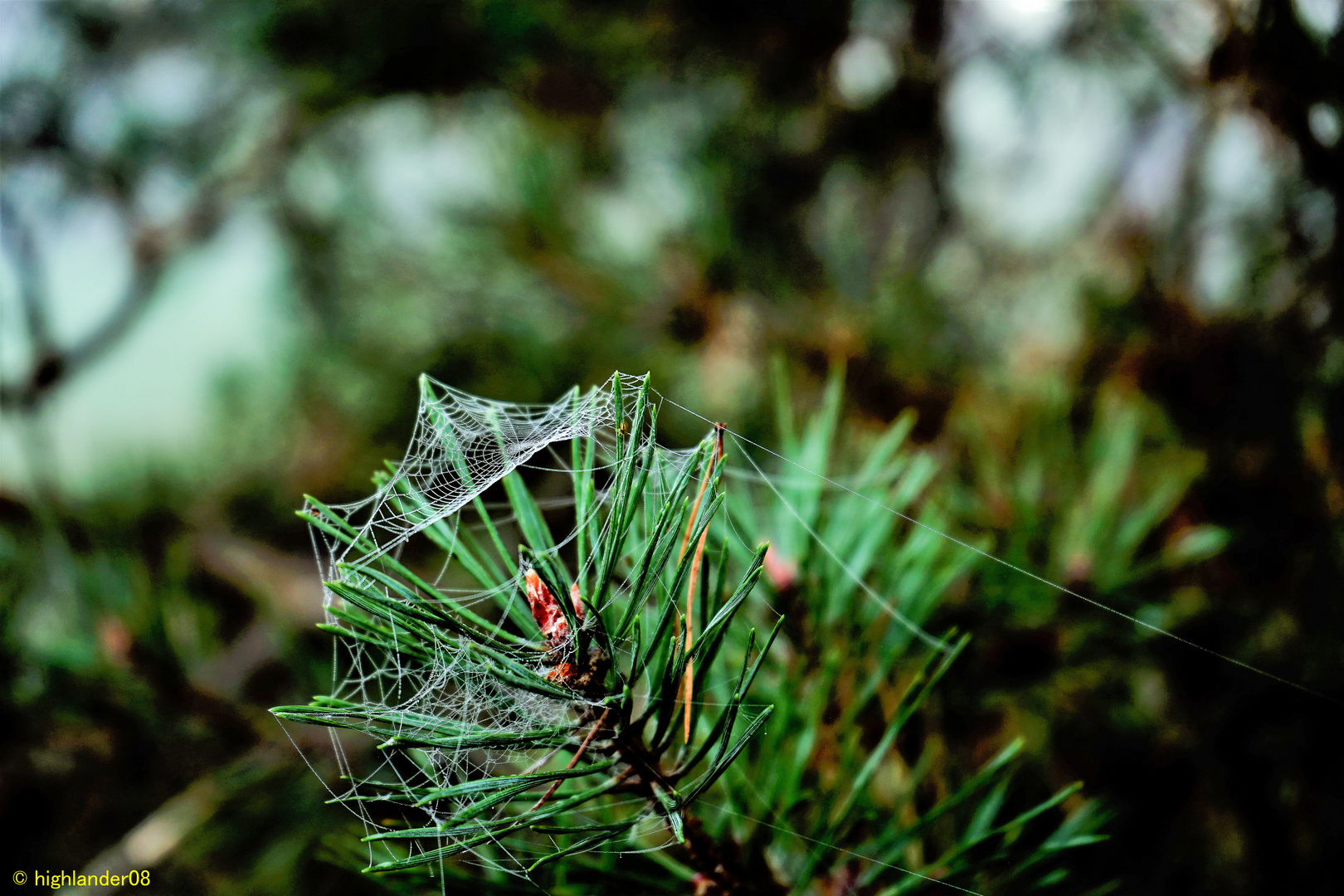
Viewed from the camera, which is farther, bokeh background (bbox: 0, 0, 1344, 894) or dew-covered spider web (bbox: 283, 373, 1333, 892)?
bokeh background (bbox: 0, 0, 1344, 894)

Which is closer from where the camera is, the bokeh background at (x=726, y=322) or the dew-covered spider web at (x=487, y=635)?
the dew-covered spider web at (x=487, y=635)

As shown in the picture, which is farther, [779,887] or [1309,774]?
[1309,774]

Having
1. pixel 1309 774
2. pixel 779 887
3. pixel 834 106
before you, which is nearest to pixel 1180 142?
pixel 834 106

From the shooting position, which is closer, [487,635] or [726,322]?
[487,635]

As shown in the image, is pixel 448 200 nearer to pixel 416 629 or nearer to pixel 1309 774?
pixel 416 629

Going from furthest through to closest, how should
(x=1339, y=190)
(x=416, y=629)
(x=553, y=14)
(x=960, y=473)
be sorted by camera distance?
(x=553, y=14) < (x=960, y=473) < (x=1339, y=190) < (x=416, y=629)

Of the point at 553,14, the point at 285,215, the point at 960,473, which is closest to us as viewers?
the point at 960,473

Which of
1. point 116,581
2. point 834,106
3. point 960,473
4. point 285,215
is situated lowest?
point 116,581

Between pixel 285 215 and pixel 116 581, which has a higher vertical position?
pixel 285 215
